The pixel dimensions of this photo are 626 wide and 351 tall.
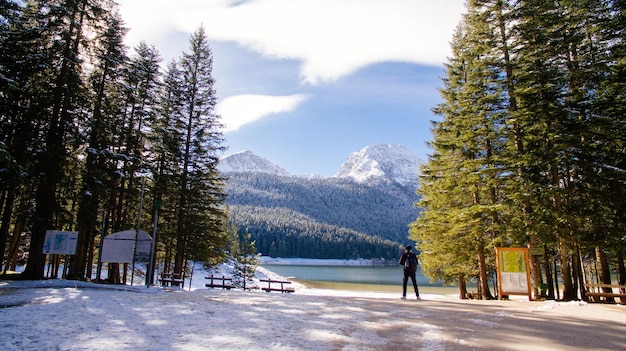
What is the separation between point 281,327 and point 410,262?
8.10 meters

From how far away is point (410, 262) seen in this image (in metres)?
13.5

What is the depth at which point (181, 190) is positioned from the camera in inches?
849

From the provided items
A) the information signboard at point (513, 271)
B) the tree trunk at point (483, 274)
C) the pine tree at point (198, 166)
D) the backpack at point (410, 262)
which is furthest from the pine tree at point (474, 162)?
the pine tree at point (198, 166)

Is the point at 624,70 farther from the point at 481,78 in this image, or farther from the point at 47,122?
the point at 47,122

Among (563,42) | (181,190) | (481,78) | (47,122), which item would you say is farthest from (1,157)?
(563,42)

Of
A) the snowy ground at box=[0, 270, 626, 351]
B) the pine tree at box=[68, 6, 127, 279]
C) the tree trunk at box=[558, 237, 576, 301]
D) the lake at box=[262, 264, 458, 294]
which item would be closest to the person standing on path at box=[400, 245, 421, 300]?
the snowy ground at box=[0, 270, 626, 351]

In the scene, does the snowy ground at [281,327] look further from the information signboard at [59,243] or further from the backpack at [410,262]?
the information signboard at [59,243]

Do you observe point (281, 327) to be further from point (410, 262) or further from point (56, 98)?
point (56, 98)

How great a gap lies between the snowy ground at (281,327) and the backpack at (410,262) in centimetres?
362

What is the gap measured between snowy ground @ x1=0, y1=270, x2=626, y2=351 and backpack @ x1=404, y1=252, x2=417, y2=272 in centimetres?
362

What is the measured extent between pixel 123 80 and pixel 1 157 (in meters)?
12.5

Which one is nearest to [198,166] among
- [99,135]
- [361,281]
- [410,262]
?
[99,135]

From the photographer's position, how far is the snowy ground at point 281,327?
5422 mm

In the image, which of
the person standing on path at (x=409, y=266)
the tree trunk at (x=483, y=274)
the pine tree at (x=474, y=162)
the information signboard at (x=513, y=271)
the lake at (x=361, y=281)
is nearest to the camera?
the person standing on path at (x=409, y=266)
